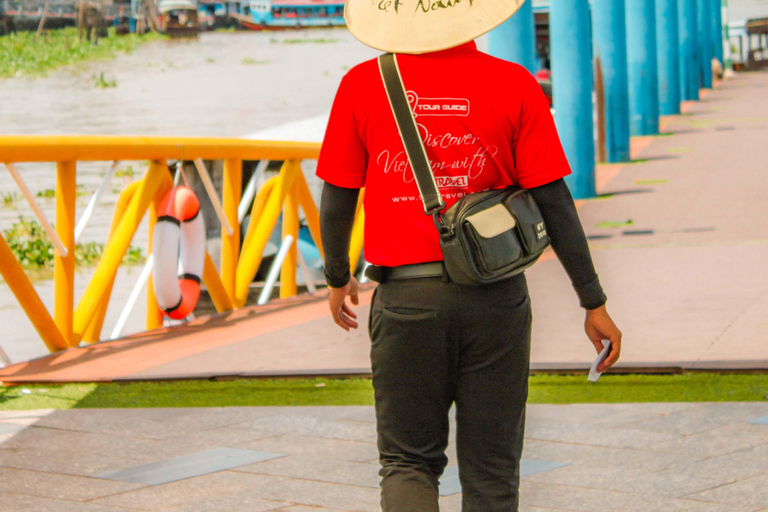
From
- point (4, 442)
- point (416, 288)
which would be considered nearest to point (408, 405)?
point (416, 288)

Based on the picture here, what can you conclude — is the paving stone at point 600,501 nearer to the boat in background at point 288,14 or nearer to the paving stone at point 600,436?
the paving stone at point 600,436

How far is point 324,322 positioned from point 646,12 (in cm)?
1593

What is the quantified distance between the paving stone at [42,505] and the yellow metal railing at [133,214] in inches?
93.0

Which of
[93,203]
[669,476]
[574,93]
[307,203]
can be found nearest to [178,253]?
[93,203]

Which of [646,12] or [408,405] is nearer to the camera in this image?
[408,405]

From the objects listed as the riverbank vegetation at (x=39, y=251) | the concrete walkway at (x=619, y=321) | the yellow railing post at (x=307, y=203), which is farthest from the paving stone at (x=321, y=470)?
the riverbank vegetation at (x=39, y=251)

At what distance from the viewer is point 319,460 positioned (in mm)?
3982

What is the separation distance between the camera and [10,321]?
1082 cm

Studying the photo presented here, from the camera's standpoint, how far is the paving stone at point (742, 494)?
328 centimetres

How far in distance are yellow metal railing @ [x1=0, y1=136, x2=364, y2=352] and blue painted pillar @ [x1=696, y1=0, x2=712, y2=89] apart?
25.9 m

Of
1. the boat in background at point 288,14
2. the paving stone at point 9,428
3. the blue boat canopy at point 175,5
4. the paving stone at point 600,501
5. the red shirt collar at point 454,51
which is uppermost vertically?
the red shirt collar at point 454,51

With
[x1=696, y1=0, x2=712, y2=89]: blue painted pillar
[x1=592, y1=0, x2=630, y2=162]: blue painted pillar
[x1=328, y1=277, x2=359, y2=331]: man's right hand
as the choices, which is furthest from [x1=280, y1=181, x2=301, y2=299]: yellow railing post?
[x1=696, y1=0, x2=712, y2=89]: blue painted pillar

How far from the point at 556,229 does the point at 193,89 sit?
236ft

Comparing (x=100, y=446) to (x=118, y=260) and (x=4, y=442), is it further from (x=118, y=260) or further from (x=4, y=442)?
(x=118, y=260)
